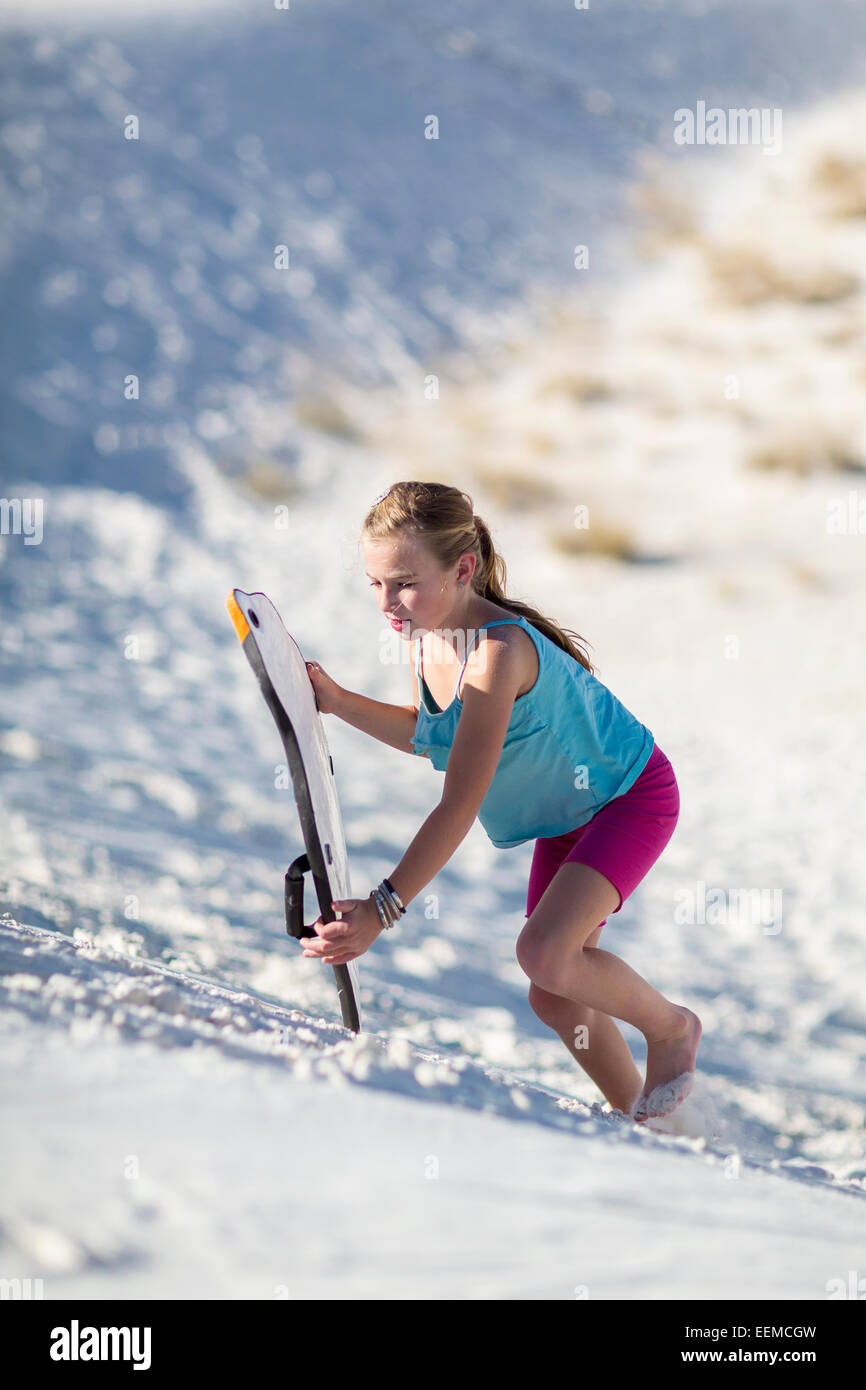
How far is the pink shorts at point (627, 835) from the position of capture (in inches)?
53.3

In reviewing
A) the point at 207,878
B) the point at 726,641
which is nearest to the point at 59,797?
the point at 207,878

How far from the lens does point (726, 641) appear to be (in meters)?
5.48

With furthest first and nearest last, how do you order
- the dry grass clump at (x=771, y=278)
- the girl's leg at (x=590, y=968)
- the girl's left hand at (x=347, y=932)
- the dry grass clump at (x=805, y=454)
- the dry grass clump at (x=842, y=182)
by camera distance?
the dry grass clump at (x=842, y=182) → the dry grass clump at (x=771, y=278) → the dry grass clump at (x=805, y=454) → the girl's leg at (x=590, y=968) → the girl's left hand at (x=347, y=932)

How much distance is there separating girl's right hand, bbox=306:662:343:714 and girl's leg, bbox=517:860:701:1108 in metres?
0.36

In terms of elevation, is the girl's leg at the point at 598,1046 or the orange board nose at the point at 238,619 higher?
the orange board nose at the point at 238,619

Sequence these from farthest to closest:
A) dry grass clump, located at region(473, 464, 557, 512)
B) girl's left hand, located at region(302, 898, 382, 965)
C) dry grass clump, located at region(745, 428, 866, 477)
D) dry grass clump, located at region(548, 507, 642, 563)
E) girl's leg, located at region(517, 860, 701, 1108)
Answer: dry grass clump, located at region(473, 464, 557, 512) < dry grass clump, located at region(745, 428, 866, 477) < dry grass clump, located at region(548, 507, 642, 563) < girl's leg, located at region(517, 860, 701, 1108) < girl's left hand, located at region(302, 898, 382, 965)

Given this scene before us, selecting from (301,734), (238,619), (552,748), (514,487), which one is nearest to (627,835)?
(552,748)

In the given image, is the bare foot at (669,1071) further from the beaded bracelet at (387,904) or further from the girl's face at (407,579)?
the girl's face at (407,579)

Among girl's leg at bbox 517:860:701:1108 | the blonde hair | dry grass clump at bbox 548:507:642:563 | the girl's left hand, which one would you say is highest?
dry grass clump at bbox 548:507:642:563

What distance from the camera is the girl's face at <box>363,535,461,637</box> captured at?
1288 millimetres

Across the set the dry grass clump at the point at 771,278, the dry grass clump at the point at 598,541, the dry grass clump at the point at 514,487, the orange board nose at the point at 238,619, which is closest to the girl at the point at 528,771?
the orange board nose at the point at 238,619

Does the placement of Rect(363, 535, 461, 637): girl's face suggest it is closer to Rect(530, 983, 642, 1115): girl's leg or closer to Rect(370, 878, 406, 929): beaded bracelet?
Rect(370, 878, 406, 929): beaded bracelet

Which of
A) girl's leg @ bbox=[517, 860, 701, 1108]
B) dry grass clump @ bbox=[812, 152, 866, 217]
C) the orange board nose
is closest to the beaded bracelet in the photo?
girl's leg @ bbox=[517, 860, 701, 1108]
